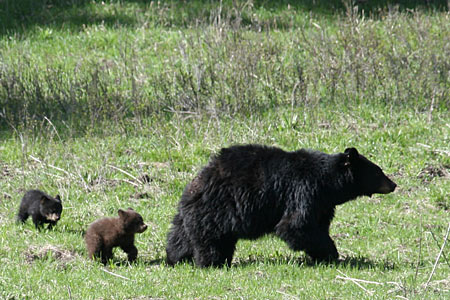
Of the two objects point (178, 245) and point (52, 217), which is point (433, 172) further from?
point (52, 217)

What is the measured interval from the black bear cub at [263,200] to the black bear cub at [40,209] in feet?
6.58

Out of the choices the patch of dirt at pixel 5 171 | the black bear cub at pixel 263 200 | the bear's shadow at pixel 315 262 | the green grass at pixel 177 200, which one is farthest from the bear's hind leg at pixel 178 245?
the patch of dirt at pixel 5 171

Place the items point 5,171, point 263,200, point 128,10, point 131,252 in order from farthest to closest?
point 128,10 < point 5,171 < point 131,252 < point 263,200

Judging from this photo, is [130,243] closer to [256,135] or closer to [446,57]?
[256,135]

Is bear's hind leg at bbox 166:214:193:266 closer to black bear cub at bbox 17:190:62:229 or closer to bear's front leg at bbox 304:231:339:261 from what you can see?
bear's front leg at bbox 304:231:339:261

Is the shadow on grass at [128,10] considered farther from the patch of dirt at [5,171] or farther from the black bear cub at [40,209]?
the black bear cub at [40,209]

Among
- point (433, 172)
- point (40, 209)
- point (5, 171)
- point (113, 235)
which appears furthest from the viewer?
point (5, 171)

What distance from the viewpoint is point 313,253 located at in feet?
26.5

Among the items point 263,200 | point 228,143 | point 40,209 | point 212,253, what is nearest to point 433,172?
point 228,143

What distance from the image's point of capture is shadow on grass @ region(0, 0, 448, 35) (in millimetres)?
19844

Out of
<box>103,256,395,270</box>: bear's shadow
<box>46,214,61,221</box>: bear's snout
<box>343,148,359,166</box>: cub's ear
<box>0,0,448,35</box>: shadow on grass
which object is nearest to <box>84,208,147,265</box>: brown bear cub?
<box>103,256,395,270</box>: bear's shadow

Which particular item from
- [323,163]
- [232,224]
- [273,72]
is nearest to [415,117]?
[273,72]

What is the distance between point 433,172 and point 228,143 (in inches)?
→ 130

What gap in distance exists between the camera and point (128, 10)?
67.3 feet
